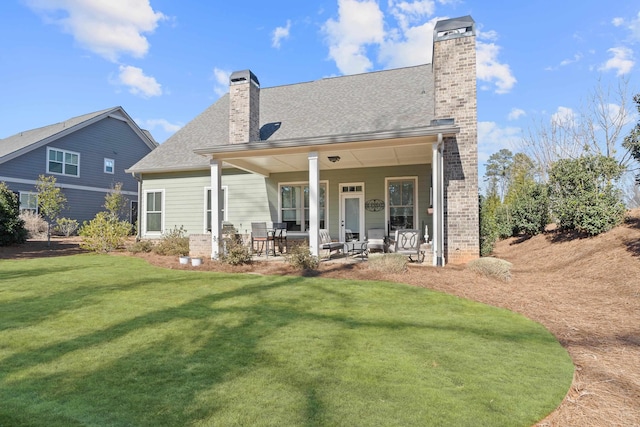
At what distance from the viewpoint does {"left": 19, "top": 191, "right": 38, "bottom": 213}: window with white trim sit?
19219 mm

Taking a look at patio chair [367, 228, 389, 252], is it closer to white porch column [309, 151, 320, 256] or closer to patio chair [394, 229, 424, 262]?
patio chair [394, 229, 424, 262]

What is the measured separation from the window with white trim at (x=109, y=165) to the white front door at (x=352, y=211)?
18670mm

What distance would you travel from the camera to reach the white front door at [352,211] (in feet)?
39.9

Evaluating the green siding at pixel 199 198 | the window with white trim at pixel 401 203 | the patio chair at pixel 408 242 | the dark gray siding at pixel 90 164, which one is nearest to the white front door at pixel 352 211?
the window with white trim at pixel 401 203

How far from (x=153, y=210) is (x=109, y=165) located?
12005mm

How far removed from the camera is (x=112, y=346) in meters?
3.54

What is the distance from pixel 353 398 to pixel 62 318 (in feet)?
13.1

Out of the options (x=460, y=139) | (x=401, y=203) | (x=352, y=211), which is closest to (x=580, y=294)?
(x=460, y=139)

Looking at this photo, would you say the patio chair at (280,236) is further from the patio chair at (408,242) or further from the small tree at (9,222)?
the small tree at (9,222)

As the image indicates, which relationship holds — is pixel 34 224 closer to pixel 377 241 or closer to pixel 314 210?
pixel 314 210

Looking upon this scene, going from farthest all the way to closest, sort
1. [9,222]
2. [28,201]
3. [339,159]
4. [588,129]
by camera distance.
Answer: [28,201] → [588,129] → [9,222] → [339,159]

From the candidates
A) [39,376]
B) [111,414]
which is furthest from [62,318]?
[111,414]

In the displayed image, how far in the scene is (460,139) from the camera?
9.27 metres

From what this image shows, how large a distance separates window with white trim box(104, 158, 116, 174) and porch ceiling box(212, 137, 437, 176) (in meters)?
16.2
